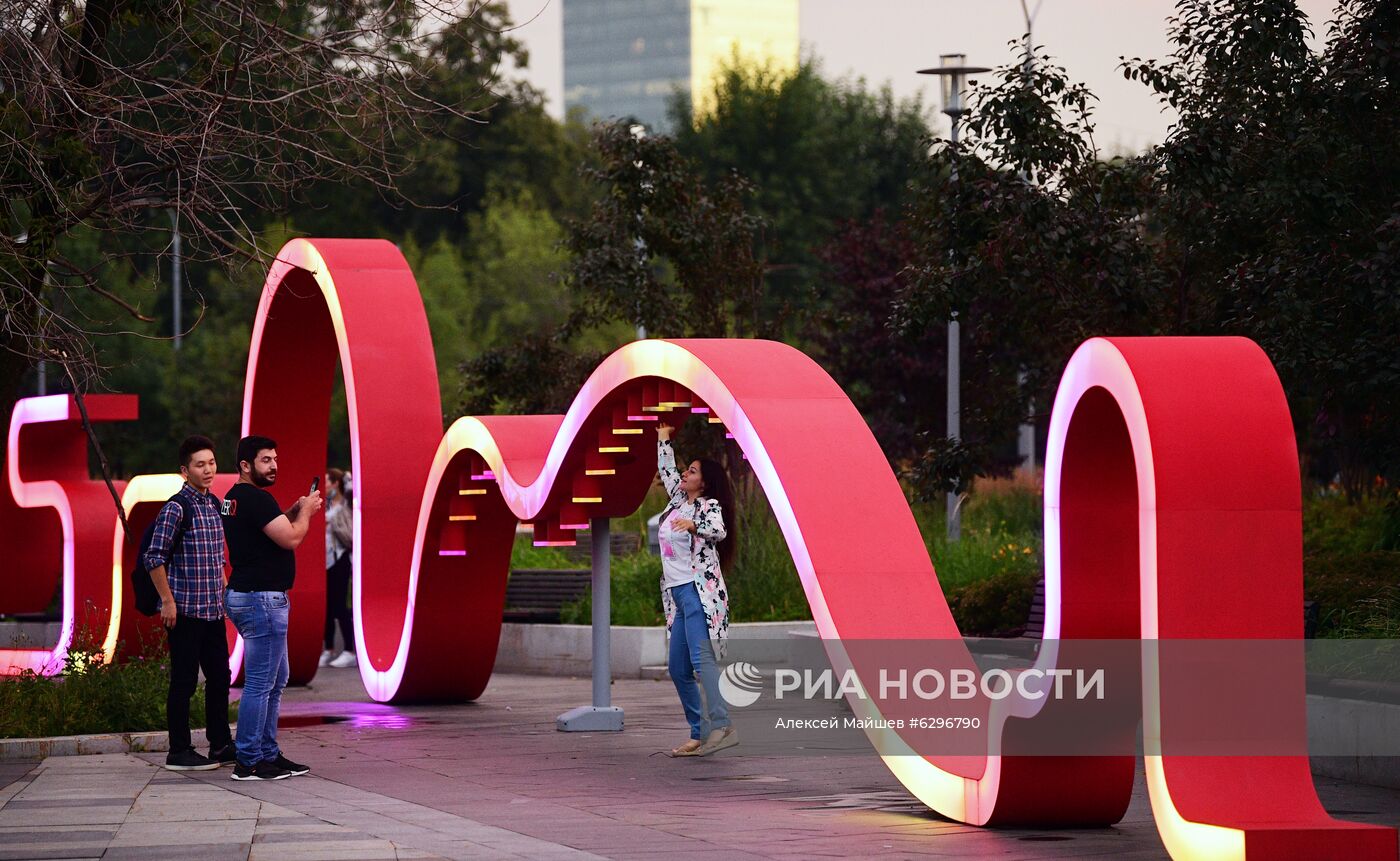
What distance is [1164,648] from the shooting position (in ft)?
26.2

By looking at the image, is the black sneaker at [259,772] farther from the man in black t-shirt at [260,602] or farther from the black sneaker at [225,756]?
the black sneaker at [225,756]

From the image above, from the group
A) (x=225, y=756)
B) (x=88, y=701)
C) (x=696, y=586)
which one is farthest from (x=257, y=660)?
(x=696, y=586)

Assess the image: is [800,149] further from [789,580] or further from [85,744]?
[85,744]

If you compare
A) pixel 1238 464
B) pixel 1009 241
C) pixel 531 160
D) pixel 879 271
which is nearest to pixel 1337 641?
pixel 1009 241

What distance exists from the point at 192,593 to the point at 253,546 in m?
0.81

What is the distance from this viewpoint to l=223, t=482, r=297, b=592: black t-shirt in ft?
36.2

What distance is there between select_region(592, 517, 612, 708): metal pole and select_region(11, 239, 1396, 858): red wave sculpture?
23 cm

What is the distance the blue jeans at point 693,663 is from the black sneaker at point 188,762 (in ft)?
9.35

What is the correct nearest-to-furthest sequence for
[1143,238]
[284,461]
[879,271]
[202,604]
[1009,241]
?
[202,604]
[1009,241]
[1143,238]
[284,461]
[879,271]

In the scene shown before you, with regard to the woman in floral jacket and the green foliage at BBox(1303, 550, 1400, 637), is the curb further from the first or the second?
the green foliage at BBox(1303, 550, 1400, 637)

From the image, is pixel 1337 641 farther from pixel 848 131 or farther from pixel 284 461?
pixel 848 131

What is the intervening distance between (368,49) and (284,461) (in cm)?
589

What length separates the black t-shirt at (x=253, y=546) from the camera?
11.0 metres

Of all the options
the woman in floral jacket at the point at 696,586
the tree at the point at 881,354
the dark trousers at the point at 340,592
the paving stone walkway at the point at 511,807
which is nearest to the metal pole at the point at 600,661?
the paving stone walkway at the point at 511,807
